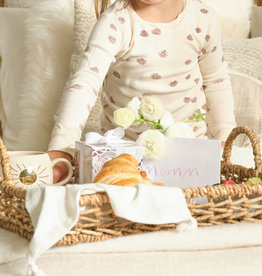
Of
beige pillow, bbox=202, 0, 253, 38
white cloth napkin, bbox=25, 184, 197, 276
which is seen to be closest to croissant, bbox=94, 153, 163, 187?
white cloth napkin, bbox=25, 184, 197, 276

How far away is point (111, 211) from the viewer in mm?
592

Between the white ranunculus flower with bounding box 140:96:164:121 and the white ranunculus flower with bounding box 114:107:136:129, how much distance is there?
25 millimetres

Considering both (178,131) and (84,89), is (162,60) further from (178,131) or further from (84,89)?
(178,131)

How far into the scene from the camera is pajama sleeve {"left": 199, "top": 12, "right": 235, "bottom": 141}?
1.34 meters

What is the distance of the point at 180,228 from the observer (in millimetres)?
618

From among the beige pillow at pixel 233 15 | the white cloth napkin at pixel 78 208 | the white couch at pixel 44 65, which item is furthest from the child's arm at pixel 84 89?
the beige pillow at pixel 233 15

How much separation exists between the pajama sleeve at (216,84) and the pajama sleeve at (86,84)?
297mm

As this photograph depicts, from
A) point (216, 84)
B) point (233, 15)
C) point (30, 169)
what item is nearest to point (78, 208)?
point (30, 169)

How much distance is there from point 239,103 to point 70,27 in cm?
69

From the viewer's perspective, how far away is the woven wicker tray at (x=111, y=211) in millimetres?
586

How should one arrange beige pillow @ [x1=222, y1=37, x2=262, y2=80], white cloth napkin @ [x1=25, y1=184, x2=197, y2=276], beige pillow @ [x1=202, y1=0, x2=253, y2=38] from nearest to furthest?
white cloth napkin @ [x1=25, y1=184, x2=197, y2=276] → beige pillow @ [x1=222, y1=37, x2=262, y2=80] → beige pillow @ [x1=202, y1=0, x2=253, y2=38]

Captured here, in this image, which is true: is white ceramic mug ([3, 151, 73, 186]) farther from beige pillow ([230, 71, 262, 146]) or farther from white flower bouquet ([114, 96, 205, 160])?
beige pillow ([230, 71, 262, 146])

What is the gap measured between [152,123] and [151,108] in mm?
43

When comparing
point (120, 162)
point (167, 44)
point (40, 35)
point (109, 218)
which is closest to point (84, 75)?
point (167, 44)
